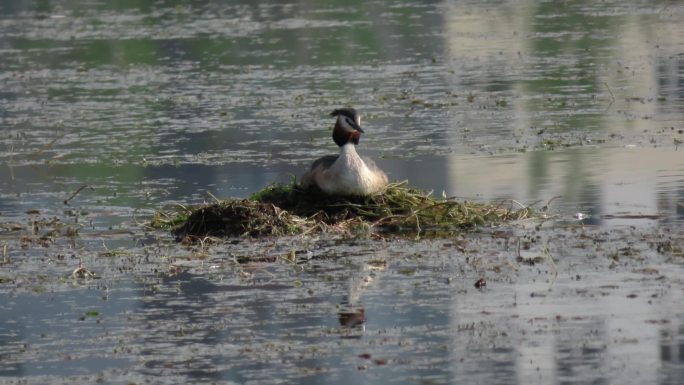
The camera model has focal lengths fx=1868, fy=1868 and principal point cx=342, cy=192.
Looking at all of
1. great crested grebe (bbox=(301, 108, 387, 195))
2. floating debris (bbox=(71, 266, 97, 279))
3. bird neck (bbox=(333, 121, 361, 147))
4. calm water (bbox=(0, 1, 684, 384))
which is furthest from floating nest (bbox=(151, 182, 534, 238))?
floating debris (bbox=(71, 266, 97, 279))

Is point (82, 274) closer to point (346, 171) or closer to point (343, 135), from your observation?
point (346, 171)

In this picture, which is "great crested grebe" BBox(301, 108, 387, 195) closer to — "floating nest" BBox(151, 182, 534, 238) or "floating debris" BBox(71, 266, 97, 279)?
"floating nest" BBox(151, 182, 534, 238)

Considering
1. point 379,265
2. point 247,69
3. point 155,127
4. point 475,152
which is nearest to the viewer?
point 379,265

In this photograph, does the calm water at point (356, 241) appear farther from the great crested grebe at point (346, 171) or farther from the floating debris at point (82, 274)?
the great crested grebe at point (346, 171)

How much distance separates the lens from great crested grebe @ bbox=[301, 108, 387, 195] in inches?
580

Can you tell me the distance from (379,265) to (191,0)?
128 feet

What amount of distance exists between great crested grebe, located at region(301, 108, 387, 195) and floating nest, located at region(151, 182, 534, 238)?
0.07 m

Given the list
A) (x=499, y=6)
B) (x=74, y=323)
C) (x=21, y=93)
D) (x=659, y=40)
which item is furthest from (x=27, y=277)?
(x=499, y=6)

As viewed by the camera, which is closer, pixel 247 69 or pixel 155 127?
pixel 155 127

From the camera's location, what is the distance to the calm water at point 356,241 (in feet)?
34.0

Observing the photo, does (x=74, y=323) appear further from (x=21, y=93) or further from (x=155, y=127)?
(x=21, y=93)

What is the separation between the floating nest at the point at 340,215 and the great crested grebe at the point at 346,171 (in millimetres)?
74

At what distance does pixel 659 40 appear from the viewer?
31.9 metres

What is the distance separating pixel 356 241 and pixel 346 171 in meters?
0.97
